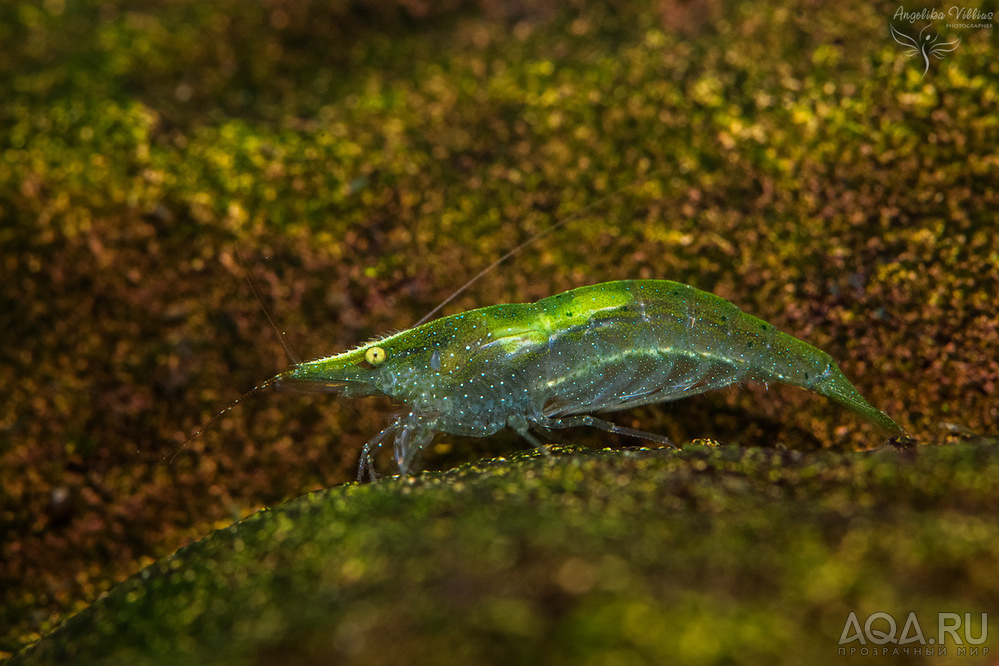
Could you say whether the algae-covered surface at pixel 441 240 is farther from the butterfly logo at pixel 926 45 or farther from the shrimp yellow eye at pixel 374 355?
the shrimp yellow eye at pixel 374 355

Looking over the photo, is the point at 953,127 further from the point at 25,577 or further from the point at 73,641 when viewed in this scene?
the point at 25,577

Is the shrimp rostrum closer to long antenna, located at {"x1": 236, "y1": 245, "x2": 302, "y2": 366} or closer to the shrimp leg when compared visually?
the shrimp leg

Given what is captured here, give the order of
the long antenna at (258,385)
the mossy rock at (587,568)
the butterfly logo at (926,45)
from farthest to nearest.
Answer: the butterfly logo at (926,45) → the long antenna at (258,385) → the mossy rock at (587,568)

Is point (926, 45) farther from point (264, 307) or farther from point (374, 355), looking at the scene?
point (264, 307)

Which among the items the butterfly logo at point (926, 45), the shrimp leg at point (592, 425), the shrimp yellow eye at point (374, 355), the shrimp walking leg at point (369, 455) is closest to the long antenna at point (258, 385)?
the shrimp yellow eye at point (374, 355)

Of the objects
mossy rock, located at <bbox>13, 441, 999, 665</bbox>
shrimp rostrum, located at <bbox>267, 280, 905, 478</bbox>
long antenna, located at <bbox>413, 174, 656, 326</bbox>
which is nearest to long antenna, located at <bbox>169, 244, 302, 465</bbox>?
shrimp rostrum, located at <bbox>267, 280, 905, 478</bbox>

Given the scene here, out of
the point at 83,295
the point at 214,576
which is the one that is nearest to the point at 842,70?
the point at 214,576

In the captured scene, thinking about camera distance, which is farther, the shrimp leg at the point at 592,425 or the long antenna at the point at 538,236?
the long antenna at the point at 538,236
